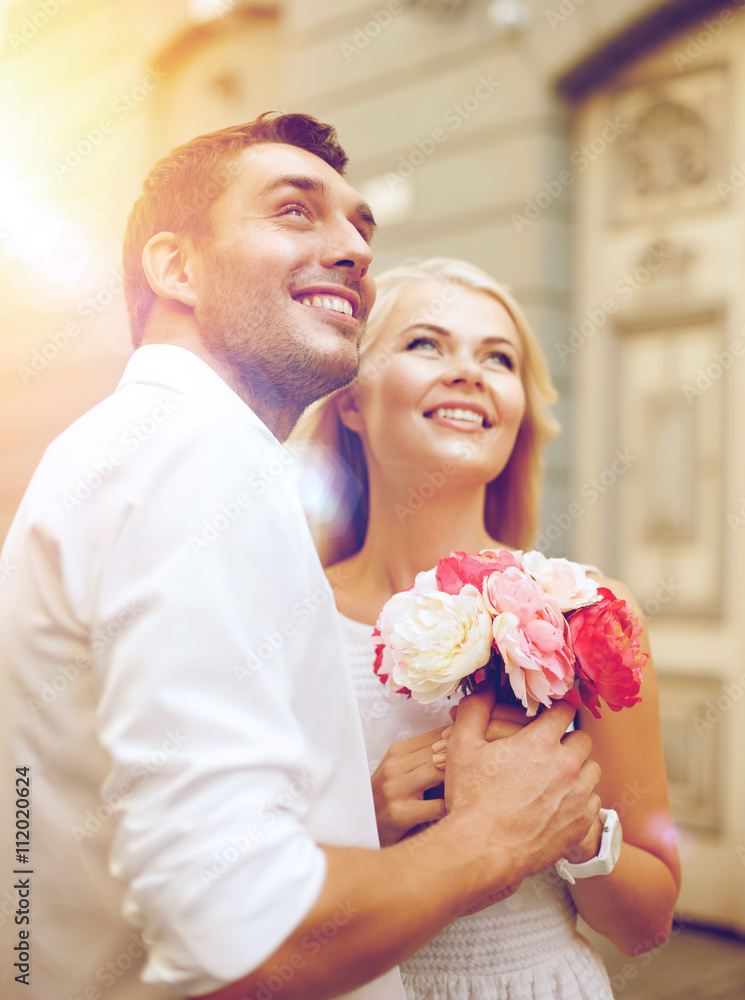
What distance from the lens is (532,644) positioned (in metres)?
1.09

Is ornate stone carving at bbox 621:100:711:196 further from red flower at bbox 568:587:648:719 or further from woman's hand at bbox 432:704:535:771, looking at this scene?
woman's hand at bbox 432:704:535:771

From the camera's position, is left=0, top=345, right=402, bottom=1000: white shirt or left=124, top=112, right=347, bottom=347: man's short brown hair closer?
left=0, top=345, right=402, bottom=1000: white shirt

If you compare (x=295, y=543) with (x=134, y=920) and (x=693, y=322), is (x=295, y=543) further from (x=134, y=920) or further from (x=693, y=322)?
(x=693, y=322)

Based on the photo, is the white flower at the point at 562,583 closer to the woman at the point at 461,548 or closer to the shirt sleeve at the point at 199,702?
the woman at the point at 461,548

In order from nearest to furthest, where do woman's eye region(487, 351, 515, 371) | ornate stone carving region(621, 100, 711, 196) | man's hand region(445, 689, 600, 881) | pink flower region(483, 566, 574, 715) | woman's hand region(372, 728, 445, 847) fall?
man's hand region(445, 689, 600, 881) < pink flower region(483, 566, 574, 715) < woman's hand region(372, 728, 445, 847) < woman's eye region(487, 351, 515, 371) < ornate stone carving region(621, 100, 711, 196)

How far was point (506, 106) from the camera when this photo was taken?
343 centimetres

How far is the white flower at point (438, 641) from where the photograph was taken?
112 centimetres

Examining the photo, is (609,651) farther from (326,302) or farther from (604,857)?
(326,302)

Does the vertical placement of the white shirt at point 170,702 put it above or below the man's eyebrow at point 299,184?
below

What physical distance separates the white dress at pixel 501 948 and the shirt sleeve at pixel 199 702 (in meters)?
0.65

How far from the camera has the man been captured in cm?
73

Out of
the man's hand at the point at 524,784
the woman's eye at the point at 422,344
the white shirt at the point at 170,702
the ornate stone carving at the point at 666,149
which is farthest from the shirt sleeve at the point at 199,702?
the ornate stone carving at the point at 666,149

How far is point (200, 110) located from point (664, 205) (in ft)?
6.74

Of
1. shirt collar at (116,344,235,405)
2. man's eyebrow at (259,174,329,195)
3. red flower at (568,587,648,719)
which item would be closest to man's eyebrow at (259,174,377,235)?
man's eyebrow at (259,174,329,195)
